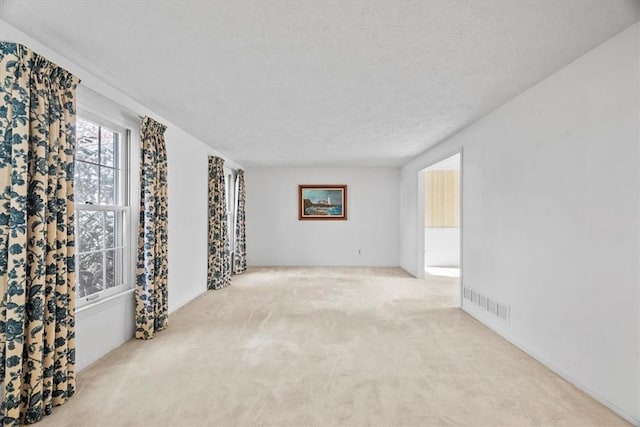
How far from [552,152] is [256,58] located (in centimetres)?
252

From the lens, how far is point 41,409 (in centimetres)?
213

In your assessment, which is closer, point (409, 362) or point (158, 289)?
point (409, 362)

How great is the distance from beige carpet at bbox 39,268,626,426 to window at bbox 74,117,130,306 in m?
0.68

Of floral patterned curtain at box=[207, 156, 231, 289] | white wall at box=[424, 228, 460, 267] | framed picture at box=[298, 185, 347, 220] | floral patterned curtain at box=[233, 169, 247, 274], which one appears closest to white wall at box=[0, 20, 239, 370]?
floral patterned curtain at box=[207, 156, 231, 289]

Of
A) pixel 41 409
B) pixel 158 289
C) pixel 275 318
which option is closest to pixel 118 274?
pixel 158 289

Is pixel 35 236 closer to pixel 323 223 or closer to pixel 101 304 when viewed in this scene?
pixel 101 304

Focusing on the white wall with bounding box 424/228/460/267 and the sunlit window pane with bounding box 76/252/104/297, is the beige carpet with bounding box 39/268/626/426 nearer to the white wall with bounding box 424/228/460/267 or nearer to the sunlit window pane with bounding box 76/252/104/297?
the sunlit window pane with bounding box 76/252/104/297

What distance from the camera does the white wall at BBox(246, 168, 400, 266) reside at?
8.37 meters

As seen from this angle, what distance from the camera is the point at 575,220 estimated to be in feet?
8.48

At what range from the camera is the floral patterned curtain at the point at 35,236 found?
1.98m

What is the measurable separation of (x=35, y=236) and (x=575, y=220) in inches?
147

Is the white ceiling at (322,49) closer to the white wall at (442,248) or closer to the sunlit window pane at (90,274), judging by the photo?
the sunlit window pane at (90,274)

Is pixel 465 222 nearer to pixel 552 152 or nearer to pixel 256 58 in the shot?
pixel 552 152

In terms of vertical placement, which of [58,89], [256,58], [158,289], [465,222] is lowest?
[158,289]
